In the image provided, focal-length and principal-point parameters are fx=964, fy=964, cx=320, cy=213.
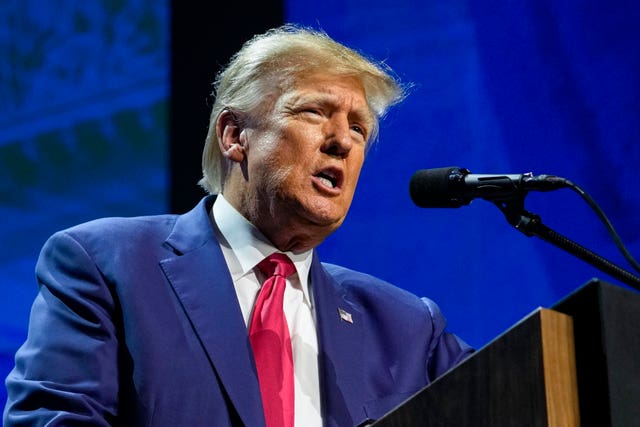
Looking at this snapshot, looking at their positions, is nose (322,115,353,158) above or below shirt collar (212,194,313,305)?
above

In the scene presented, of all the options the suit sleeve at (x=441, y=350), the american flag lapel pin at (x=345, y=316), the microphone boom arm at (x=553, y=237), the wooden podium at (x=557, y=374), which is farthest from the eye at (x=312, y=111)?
the wooden podium at (x=557, y=374)

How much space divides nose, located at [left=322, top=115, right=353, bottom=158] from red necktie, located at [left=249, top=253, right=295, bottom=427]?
0.31 m

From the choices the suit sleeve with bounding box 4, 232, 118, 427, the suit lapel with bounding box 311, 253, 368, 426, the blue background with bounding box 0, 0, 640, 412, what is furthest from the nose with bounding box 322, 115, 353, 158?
the blue background with bounding box 0, 0, 640, 412

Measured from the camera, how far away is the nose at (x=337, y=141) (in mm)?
2168

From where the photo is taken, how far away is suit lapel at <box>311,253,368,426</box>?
1983mm

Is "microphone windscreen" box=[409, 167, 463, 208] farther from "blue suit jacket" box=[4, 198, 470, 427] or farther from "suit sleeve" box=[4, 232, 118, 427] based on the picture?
"suit sleeve" box=[4, 232, 118, 427]

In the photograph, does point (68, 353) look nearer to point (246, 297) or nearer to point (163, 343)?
point (163, 343)

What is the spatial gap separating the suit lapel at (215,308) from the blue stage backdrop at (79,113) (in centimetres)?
71

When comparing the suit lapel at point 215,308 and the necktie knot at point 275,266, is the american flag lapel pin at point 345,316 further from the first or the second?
the suit lapel at point 215,308

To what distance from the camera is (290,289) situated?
7.15ft

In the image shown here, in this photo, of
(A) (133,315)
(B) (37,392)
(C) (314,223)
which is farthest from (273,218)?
(B) (37,392)

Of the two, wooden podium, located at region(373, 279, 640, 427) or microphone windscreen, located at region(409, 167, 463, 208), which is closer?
wooden podium, located at region(373, 279, 640, 427)

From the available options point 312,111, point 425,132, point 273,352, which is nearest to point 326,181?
point 312,111

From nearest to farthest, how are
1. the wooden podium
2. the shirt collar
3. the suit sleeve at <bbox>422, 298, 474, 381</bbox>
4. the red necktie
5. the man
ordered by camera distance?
the wooden podium, the man, the red necktie, the shirt collar, the suit sleeve at <bbox>422, 298, 474, 381</bbox>
